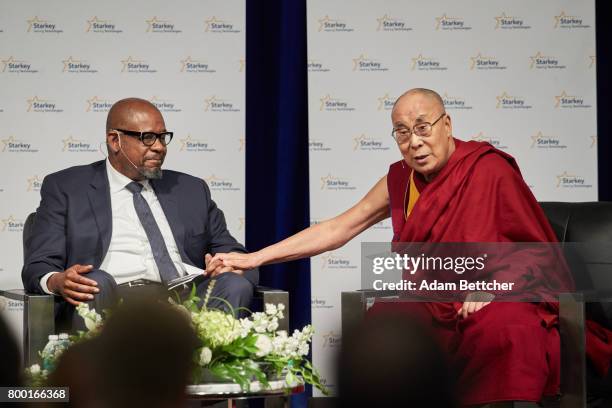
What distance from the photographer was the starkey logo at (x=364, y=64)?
4.83m

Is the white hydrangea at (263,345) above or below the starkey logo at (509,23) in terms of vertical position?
below

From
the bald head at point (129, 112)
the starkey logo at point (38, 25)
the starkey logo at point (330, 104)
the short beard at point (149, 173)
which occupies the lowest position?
the short beard at point (149, 173)

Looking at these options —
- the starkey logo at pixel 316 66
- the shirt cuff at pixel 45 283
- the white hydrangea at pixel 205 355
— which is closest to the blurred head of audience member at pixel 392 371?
the white hydrangea at pixel 205 355

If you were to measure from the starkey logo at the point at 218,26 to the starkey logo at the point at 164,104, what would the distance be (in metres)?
0.44

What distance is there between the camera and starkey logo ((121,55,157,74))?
4844mm

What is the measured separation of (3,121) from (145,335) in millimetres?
4273

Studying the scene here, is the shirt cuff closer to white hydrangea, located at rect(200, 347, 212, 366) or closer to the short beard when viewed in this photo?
the short beard

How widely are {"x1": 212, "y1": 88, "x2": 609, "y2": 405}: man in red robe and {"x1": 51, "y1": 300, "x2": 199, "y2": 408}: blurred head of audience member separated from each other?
2041 millimetres

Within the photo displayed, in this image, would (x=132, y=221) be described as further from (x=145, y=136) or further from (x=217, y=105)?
(x=217, y=105)

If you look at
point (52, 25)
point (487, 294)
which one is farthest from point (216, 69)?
point (487, 294)

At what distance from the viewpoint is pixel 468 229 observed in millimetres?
3332

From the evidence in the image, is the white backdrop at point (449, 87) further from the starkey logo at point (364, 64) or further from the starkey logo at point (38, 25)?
the starkey logo at point (38, 25)

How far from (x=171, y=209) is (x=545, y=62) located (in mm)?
2234
